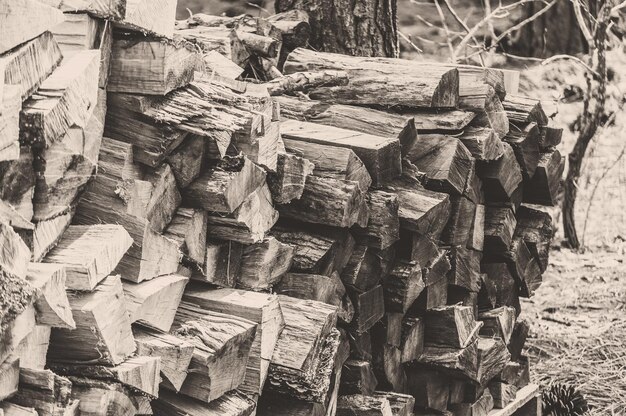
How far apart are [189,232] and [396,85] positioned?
3.88 feet

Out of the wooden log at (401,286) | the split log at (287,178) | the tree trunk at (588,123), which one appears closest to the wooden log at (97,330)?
the split log at (287,178)

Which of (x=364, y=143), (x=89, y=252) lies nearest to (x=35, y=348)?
(x=89, y=252)

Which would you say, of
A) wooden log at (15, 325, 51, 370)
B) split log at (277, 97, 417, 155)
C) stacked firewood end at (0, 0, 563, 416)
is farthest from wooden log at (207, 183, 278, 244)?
wooden log at (15, 325, 51, 370)

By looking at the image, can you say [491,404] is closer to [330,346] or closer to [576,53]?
[330,346]

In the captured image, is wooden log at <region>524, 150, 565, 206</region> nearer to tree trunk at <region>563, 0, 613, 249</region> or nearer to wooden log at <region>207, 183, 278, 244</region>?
wooden log at <region>207, 183, 278, 244</region>

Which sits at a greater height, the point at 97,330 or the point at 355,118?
the point at 355,118

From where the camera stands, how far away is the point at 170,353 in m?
2.46

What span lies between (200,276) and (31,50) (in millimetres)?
885

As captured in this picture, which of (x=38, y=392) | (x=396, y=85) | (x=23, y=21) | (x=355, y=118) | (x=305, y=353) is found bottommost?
(x=305, y=353)

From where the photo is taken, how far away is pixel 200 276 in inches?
110

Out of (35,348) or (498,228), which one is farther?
(498,228)

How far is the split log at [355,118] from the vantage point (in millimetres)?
3430

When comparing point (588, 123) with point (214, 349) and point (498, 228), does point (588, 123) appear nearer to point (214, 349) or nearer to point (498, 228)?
point (498, 228)

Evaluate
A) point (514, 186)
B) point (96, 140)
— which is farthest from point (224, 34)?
point (96, 140)
